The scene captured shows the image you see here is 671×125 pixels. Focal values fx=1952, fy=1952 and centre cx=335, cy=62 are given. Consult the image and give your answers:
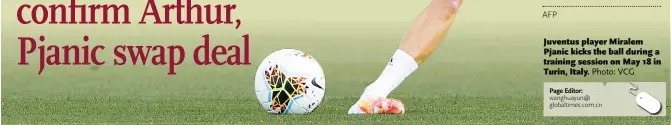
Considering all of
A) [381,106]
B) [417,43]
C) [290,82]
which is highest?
[417,43]

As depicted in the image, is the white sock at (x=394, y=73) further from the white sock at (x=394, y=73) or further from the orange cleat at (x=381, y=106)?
the orange cleat at (x=381, y=106)

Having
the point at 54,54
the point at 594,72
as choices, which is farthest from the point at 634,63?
the point at 54,54

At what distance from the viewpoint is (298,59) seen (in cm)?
1525

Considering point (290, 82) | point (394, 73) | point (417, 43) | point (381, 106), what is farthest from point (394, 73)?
point (290, 82)

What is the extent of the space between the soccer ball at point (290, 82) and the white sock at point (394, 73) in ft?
2.52

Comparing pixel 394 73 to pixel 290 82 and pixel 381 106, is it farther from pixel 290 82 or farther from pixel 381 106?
pixel 290 82

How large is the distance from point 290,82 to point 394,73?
122cm

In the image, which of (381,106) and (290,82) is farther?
(381,106)

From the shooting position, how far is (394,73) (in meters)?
16.1

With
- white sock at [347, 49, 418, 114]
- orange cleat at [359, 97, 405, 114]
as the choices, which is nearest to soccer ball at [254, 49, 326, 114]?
orange cleat at [359, 97, 405, 114]

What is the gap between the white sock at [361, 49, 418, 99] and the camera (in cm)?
1602

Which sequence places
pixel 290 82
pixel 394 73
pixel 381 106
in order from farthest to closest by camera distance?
pixel 394 73 → pixel 381 106 → pixel 290 82

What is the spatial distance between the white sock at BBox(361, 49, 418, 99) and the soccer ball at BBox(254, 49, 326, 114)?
77 centimetres

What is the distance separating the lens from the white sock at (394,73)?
16016 mm
